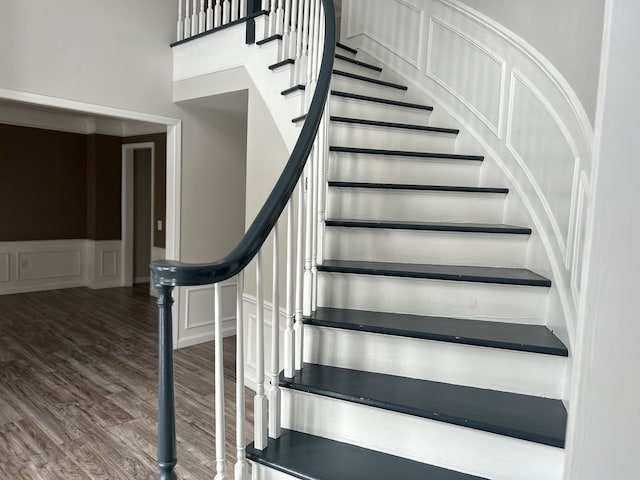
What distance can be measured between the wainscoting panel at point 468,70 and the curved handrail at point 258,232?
1.22m

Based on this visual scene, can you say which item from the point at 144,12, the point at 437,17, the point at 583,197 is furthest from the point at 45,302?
the point at 583,197

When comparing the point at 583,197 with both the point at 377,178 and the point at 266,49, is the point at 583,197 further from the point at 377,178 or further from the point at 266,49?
the point at 266,49

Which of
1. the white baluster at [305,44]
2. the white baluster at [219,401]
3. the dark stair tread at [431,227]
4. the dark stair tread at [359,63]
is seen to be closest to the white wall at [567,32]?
the dark stair tread at [431,227]

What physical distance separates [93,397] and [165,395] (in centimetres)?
270

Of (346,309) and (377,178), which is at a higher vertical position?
(377,178)

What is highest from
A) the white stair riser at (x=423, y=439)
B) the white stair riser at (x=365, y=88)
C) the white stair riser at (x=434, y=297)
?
the white stair riser at (x=365, y=88)

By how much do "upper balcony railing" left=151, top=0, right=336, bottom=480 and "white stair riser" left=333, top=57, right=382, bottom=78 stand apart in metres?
0.45

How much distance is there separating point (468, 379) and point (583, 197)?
2.72ft

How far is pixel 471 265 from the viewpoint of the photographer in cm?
216

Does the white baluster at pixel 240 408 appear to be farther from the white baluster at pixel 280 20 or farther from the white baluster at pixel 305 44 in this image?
the white baluster at pixel 280 20

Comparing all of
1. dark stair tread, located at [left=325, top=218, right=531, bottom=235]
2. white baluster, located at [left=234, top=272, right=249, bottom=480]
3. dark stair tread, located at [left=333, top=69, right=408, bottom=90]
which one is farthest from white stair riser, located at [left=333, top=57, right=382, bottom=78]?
white baluster, located at [left=234, top=272, right=249, bottom=480]

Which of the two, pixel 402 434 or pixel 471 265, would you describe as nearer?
pixel 402 434

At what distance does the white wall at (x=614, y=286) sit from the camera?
583 millimetres

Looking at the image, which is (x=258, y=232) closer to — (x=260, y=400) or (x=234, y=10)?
(x=260, y=400)
